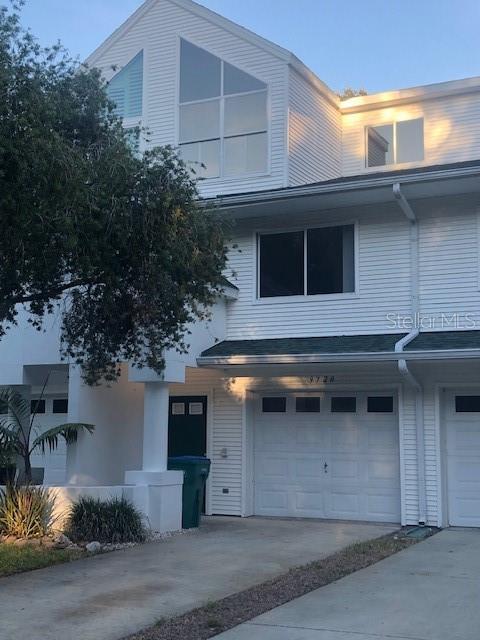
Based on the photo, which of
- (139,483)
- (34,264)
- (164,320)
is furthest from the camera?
(139,483)

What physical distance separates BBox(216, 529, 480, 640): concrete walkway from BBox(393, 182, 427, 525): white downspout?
309 cm

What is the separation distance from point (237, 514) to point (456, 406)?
4442mm

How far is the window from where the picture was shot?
14.5 meters

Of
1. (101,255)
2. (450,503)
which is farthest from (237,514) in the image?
(101,255)

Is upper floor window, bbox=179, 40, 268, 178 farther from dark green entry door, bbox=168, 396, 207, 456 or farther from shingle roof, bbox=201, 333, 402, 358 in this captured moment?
dark green entry door, bbox=168, 396, 207, 456

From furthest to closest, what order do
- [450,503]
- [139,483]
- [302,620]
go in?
[450,503] < [139,483] < [302,620]

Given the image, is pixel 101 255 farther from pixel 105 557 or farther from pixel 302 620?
pixel 302 620

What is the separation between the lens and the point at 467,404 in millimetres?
13320

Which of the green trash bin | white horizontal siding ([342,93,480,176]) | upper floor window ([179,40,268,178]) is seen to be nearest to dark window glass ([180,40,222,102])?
upper floor window ([179,40,268,178])

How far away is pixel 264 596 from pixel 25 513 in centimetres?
449

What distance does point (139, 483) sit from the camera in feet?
40.0

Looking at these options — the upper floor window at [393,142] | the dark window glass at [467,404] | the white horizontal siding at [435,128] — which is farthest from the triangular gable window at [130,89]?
the dark window glass at [467,404]

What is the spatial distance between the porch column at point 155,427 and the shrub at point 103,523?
103cm

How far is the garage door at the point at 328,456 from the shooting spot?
45.3 ft
